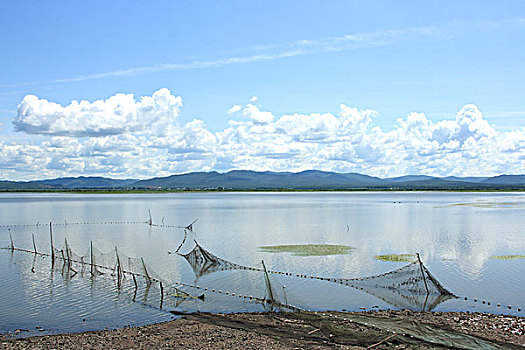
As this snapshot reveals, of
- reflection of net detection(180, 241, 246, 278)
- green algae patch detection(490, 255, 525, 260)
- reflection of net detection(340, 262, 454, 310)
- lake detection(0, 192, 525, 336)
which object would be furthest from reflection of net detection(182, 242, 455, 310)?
green algae patch detection(490, 255, 525, 260)

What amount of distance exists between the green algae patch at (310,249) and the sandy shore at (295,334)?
47.3ft

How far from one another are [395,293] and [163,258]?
602 inches

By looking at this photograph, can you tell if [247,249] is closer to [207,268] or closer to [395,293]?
[207,268]

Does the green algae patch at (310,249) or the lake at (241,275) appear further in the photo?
the green algae patch at (310,249)

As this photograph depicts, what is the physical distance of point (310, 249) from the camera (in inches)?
1234

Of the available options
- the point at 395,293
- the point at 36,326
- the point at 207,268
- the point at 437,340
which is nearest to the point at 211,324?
the point at 36,326

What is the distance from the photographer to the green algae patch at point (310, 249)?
29712mm

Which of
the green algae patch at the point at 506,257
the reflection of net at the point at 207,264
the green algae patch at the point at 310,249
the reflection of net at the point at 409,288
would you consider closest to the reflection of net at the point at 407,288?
the reflection of net at the point at 409,288

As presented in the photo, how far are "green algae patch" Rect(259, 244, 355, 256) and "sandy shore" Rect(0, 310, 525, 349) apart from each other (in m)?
14.4

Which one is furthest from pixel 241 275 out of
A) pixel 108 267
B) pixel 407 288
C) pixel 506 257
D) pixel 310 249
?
pixel 506 257

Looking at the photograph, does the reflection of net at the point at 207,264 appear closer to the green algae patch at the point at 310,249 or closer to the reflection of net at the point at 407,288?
the reflection of net at the point at 407,288

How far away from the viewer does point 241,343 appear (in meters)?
12.6

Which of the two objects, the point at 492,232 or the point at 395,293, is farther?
the point at 492,232

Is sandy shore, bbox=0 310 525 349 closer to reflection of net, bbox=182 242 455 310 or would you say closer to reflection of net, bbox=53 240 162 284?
reflection of net, bbox=182 242 455 310
